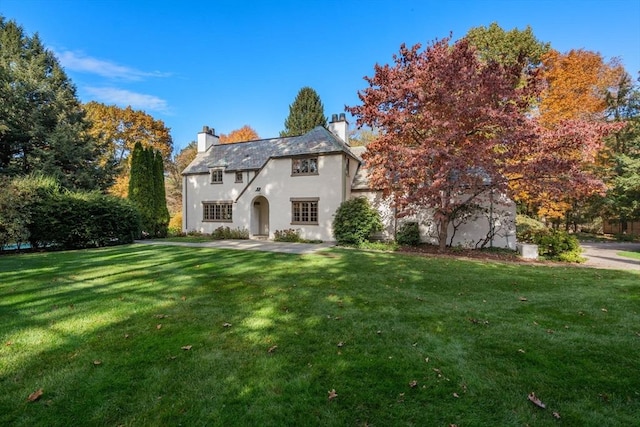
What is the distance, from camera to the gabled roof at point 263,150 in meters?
17.8

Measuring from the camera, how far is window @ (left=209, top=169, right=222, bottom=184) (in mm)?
21656

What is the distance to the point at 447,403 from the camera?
2.79m

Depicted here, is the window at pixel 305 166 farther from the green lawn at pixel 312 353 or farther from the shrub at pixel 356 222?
the green lawn at pixel 312 353

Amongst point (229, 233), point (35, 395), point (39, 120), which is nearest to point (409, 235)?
point (229, 233)

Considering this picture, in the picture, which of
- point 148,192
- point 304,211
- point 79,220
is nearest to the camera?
point 79,220

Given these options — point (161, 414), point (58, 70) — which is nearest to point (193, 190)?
point (58, 70)

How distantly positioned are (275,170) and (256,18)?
796 cm

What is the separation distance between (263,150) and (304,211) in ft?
21.1

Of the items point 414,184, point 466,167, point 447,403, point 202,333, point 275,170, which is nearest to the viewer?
point 447,403

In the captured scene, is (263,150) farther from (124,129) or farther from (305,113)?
(124,129)

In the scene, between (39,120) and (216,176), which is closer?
(39,120)

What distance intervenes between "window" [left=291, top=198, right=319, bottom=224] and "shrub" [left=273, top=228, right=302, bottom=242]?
1.99 ft

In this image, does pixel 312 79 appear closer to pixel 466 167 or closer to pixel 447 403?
pixel 466 167

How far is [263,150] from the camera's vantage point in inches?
850
